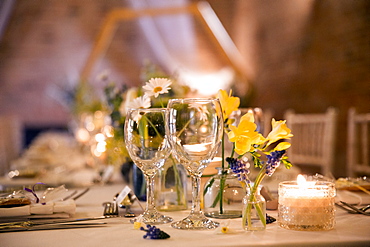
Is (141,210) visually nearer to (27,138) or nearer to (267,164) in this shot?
(267,164)

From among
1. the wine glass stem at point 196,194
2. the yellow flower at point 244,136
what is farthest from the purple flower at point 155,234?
the yellow flower at point 244,136

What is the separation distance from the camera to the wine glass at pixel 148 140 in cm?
98

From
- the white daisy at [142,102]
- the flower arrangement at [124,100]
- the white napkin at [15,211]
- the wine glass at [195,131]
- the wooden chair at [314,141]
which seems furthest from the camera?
the wooden chair at [314,141]

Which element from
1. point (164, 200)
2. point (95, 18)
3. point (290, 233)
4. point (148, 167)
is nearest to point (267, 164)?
point (290, 233)

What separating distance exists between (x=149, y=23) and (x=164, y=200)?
6.91 meters

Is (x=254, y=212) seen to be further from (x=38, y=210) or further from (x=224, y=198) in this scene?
A: (x=38, y=210)

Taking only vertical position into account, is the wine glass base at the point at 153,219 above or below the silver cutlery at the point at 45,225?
above

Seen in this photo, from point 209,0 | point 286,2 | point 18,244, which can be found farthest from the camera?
point 209,0

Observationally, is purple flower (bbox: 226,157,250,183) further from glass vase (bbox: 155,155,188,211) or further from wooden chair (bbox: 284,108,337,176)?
wooden chair (bbox: 284,108,337,176)

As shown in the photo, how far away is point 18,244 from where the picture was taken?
2.71ft

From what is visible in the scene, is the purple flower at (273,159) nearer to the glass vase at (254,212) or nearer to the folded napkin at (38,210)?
the glass vase at (254,212)

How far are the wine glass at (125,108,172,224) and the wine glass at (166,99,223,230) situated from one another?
0.22ft

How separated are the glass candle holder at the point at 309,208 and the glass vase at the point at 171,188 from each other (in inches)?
13.9

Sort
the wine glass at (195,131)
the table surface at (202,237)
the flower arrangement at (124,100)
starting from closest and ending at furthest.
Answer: the table surface at (202,237) → the wine glass at (195,131) → the flower arrangement at (124,100)
